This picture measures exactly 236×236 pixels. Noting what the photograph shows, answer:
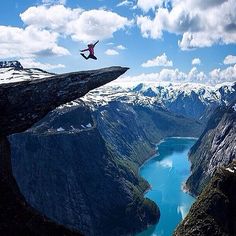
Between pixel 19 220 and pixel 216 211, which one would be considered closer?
pixel 19 220

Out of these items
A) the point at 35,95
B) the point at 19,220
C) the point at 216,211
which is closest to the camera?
the point at 19,220

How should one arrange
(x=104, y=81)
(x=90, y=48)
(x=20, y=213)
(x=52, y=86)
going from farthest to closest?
1. (x=90, y=48)
2. (x=104, y=81)
3. (x=52, y=86)
4. (x=20, y=213)

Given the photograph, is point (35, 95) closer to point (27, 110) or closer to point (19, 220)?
point (27, 110)

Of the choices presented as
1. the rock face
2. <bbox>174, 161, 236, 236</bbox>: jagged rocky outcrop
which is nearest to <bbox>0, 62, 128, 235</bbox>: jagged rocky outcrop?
the rock face

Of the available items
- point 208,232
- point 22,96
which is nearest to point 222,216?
point 208,232

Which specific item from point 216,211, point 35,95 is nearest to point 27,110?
point 35,95

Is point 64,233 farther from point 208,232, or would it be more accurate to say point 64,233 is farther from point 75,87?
point 208,232
